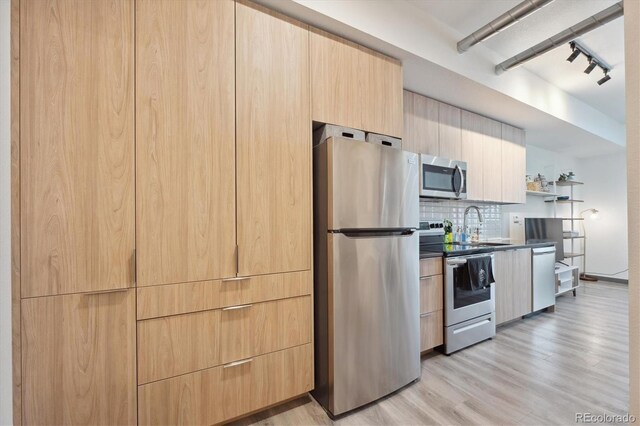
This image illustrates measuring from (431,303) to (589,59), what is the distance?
289cm

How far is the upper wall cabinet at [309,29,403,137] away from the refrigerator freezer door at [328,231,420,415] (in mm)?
845

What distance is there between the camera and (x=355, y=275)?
1689mm

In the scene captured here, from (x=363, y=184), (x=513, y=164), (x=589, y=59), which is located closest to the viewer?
(x=363, y=184)

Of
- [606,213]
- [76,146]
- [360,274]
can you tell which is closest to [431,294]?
[360,274]

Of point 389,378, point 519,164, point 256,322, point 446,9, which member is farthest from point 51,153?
point 519,164

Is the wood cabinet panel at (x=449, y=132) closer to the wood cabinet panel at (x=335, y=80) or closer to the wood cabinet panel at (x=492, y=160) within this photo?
the wood cabinet panel at (x=492, y=160)

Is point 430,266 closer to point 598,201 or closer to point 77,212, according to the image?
point 77,212

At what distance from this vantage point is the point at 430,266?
7.52 feet

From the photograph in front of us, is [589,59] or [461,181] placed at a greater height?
[589,59]

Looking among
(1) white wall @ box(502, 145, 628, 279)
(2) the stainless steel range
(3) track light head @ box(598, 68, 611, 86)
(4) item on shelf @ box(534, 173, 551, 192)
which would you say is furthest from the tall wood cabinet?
(1) white wall @ box(502, 145, 628, 279)

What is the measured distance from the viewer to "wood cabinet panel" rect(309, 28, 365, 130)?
175 centimetres

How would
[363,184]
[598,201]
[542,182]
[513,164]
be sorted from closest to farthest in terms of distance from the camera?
1. [363,184]
2. [513,164]
3. [542,182]
4. [598,201]

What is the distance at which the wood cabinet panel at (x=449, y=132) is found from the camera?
290 centimetres

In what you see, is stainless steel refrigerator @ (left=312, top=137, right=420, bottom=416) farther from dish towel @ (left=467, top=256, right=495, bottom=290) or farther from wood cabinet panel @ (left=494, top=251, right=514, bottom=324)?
wood cabinet panel @ (left=494, top=251, right=514, bottom=324)
